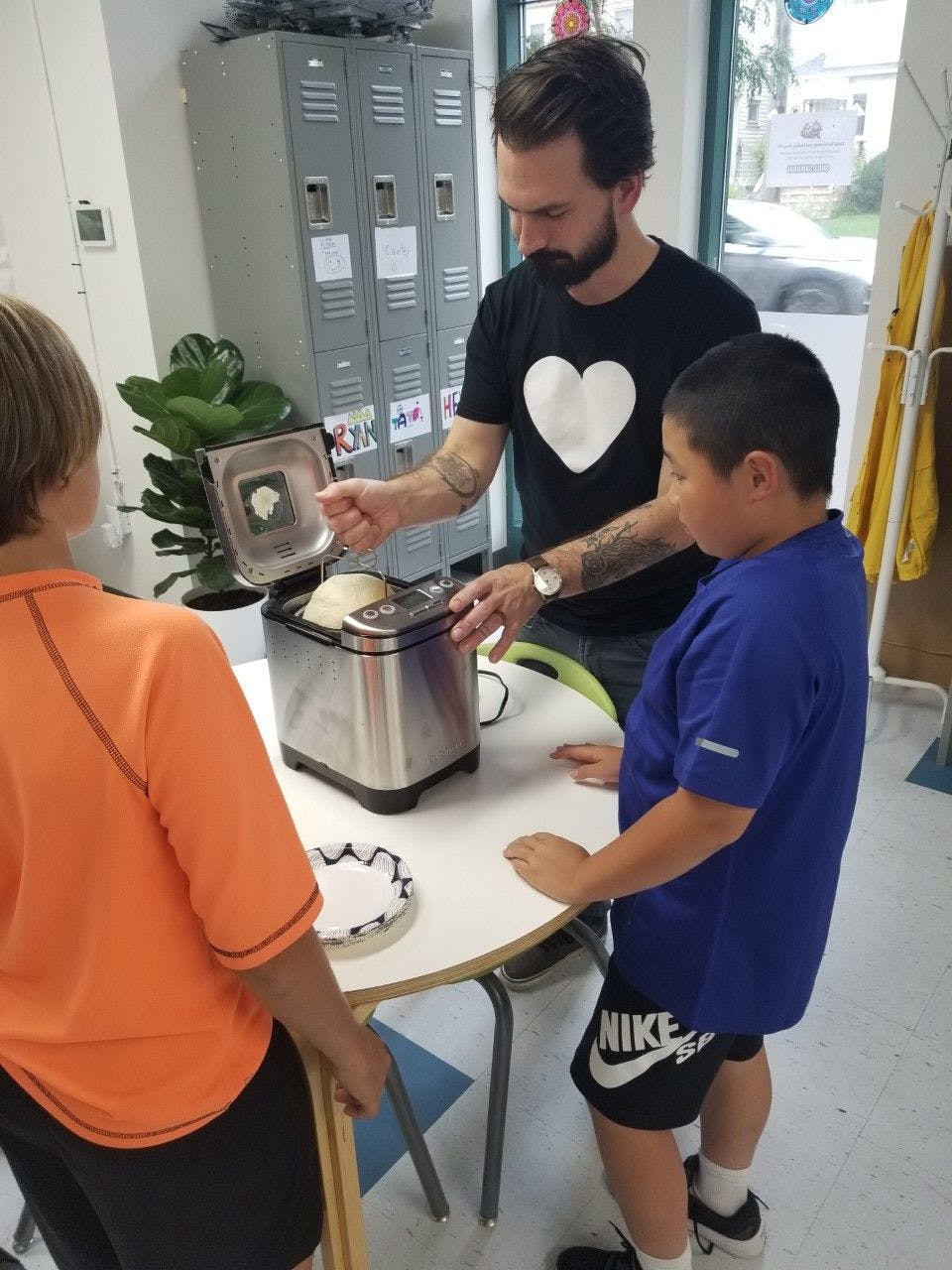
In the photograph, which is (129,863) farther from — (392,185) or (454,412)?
(454,412)

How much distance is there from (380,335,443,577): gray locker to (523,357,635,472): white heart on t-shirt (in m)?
1.81

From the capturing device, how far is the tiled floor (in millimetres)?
1501

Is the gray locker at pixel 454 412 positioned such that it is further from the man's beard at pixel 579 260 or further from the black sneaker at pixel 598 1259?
the black sneaker at pixel 598 1259

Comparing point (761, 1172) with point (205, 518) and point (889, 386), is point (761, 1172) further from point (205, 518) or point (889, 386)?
point (205, 518)

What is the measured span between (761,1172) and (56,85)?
11.7ft

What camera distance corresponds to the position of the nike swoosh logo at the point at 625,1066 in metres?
1.17

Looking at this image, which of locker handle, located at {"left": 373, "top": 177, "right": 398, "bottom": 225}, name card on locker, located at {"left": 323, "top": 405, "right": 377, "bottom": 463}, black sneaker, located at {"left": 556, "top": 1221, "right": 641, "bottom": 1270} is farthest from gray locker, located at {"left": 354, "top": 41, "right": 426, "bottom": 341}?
black sneaker, located at {"left": 556, "top": 1221, "right": 641, "bottom": 1270}

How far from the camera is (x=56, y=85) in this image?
3.07 m

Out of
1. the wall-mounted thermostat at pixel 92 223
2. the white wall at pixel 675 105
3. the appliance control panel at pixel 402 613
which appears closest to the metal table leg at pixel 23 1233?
the appliance control panel at pixel 402 613

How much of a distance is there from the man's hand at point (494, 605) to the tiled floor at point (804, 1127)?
90cm

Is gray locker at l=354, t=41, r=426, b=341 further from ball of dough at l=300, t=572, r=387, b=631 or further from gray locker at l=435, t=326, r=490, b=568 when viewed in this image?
ball of dough at l=300, t=572, r=387, b=631

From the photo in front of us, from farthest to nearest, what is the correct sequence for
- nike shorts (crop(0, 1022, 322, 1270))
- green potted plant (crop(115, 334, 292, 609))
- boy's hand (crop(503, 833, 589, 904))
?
green potted plant (crop(115, 334, 292, 609)) < boy's hand (crop(503, 833, 589, 904)) < nike shorts (crop(0, 1022, 322, 1270))

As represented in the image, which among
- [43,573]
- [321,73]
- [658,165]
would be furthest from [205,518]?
[43,573]

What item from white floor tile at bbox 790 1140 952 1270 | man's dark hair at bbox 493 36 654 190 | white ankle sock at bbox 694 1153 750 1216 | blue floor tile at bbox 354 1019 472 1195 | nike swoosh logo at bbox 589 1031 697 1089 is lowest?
white floor tile at bbox 790 1140 952 1270
